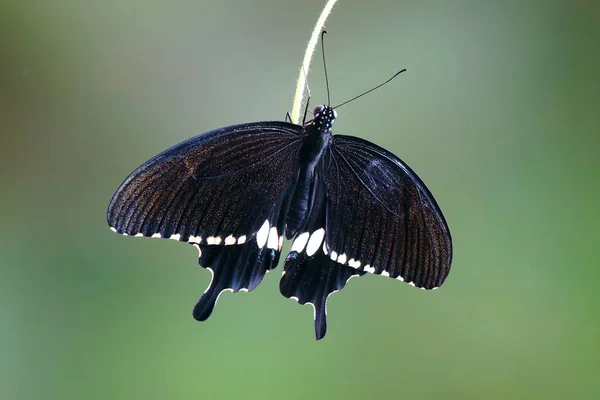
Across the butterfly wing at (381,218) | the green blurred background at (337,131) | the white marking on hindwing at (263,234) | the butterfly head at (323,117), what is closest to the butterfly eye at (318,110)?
the butterfly head at (323,117)

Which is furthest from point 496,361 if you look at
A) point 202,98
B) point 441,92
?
point 202,98

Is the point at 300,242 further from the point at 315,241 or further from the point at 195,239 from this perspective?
the point at 195,239

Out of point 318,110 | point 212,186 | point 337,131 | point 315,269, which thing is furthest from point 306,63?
point 337,131

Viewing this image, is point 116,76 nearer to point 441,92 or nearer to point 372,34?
point 372,34

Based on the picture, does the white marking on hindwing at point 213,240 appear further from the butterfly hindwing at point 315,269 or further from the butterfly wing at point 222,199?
the butterfly hindwing at point 315,269

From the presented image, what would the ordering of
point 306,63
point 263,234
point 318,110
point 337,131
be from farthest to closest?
point 337,131, point 263,234, point 318,110, point 306,63

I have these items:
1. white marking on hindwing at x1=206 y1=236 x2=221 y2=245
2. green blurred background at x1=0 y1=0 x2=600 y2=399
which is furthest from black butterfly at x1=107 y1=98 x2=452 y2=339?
green blurred background at x1=0 y1=0 x2=600 y2=399
